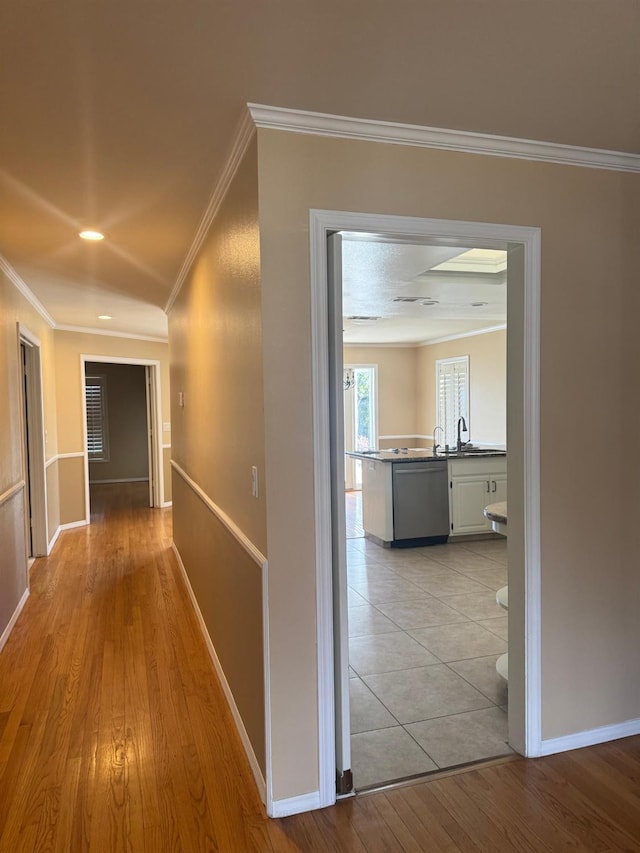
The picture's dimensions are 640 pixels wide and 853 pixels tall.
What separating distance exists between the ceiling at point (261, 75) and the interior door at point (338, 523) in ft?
1.76

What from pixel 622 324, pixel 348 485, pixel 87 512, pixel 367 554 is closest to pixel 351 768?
pixel 622 324

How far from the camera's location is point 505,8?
1441 mm

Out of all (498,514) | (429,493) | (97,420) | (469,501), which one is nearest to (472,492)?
(469,501)

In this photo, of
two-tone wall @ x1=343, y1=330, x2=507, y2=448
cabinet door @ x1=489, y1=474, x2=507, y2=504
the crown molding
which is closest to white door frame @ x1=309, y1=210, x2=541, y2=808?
the crown molding

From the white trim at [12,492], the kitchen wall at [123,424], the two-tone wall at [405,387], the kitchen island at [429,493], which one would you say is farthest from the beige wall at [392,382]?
the white trim at [12,492]

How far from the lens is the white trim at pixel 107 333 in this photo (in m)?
6.92

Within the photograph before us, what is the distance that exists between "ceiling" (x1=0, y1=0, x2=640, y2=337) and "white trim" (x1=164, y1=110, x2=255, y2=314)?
4cm

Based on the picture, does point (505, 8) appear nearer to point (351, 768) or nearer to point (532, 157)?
point (532, 157)

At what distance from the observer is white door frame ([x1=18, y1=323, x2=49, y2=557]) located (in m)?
5.39

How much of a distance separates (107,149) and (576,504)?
230 cm

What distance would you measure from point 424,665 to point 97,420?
30.3 ft

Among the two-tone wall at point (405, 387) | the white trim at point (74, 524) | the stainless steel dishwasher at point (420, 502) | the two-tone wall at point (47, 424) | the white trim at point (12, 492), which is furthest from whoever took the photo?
the two-tone wall at point (405, 387)

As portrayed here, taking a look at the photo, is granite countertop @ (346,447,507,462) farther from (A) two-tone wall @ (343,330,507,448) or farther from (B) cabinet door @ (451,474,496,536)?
(A) two-tone wall @ (343,330,507,448)

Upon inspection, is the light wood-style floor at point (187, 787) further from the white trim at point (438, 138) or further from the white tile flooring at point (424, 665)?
the white trim at point (438, 138)
